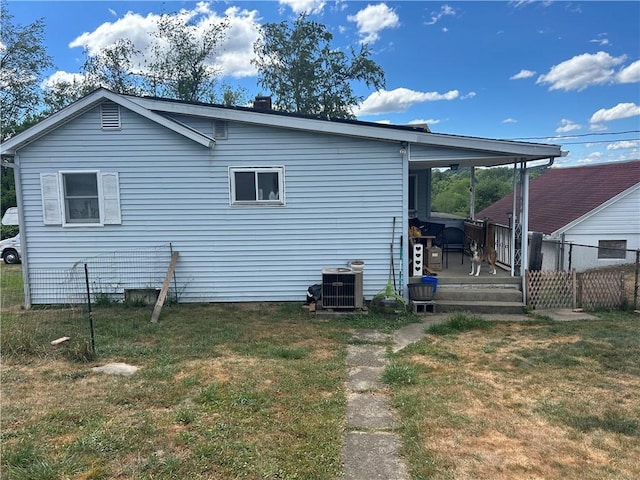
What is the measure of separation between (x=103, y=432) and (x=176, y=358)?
5.94 ft

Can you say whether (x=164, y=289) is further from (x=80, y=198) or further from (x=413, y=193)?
(x=413, y=193)

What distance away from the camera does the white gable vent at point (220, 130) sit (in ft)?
26.0

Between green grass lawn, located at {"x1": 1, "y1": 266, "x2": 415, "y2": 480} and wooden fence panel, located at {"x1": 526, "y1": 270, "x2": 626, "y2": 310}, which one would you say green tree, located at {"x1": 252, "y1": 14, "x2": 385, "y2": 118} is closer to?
wooden fence panel, located at {"x1": 526, "y1": 270, "x2": 626, "y2": 310}

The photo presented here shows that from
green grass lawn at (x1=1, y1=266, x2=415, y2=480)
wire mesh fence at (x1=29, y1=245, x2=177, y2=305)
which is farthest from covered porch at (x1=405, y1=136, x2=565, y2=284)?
wire mesh fence at (x1=29, y1=245, x2=177, y2=305)

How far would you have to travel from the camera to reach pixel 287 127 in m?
7.72

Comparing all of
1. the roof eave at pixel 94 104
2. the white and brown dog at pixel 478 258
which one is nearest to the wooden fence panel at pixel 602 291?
the white and brown dog at pixel 478 258

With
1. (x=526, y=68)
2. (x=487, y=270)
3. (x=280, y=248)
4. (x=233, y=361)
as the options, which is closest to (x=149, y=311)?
(x=280, y=248)

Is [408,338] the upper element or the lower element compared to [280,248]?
lower

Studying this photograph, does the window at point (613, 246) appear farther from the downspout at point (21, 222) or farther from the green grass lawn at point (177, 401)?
the downspout at point (21, 222)

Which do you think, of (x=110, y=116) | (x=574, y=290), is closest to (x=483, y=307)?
(x=574, y=290)

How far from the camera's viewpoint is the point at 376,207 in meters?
7.96

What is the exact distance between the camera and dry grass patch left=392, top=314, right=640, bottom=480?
2912 mm

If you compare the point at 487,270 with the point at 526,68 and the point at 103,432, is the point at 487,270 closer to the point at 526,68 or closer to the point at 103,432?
the point at 103,432

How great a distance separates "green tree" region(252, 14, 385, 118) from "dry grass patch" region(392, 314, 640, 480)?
2191cm
